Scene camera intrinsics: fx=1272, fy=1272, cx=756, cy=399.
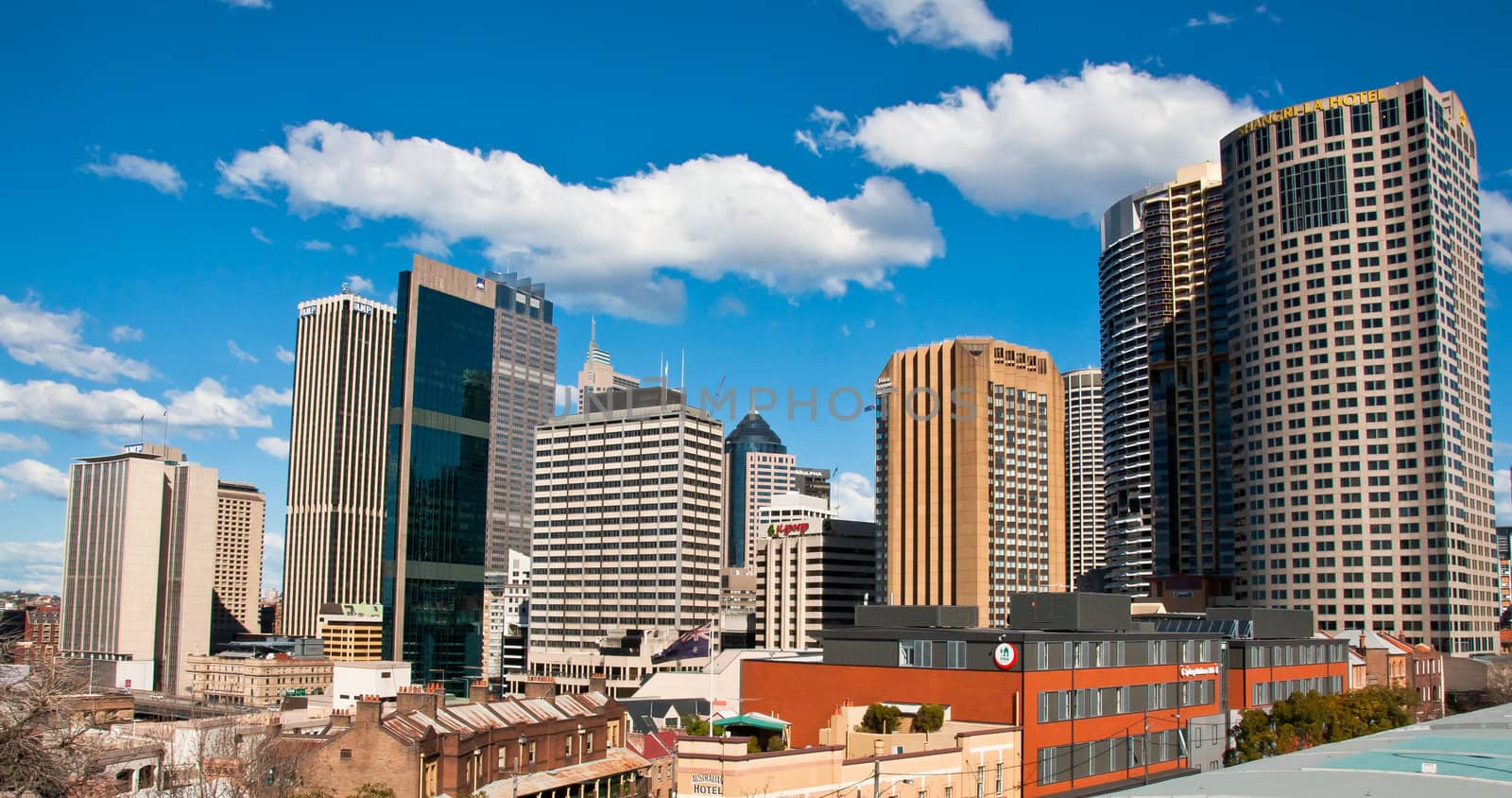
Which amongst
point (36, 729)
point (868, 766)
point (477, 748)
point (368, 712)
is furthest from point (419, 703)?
point (36, 729)

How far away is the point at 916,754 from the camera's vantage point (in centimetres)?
7125

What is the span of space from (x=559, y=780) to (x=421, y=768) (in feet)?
44.6

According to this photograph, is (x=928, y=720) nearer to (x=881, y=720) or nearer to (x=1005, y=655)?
(x=881, y=720)

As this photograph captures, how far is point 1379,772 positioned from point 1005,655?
50.2 meters

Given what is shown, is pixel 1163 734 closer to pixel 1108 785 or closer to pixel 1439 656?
pixel 1108 785

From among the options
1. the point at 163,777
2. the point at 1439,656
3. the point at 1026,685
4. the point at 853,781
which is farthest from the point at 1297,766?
the point at 1439,656

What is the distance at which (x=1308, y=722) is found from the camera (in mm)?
104250

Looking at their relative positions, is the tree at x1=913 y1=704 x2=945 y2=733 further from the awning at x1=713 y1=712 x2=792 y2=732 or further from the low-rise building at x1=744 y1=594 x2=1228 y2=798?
the awning at x1=713 y1=712 x2=792 y2=732

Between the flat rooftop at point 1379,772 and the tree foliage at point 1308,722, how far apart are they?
5394 cm

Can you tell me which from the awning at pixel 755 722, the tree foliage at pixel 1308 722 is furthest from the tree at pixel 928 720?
the tree foliage at pixel 1308 722

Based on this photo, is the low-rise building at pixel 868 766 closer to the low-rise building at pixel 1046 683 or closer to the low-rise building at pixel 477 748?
the low-rise building at pixel 1046 683

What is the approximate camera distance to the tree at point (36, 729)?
32.1 m

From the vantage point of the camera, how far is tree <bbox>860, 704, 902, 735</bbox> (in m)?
79.5

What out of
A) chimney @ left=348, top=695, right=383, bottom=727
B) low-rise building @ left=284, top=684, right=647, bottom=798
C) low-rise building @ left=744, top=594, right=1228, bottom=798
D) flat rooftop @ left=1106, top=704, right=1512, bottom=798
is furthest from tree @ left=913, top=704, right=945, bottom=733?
flat rooftop @ left=1106, top=704, right=1512, bottom=798
